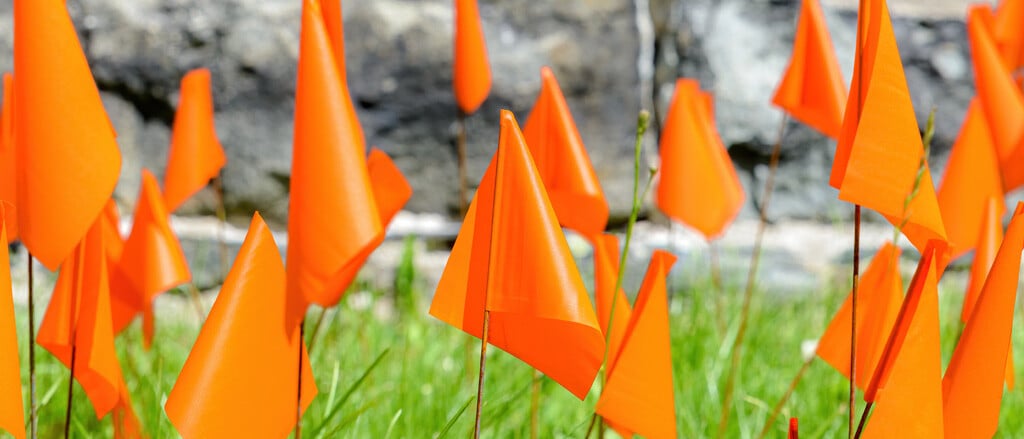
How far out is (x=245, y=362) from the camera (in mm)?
437

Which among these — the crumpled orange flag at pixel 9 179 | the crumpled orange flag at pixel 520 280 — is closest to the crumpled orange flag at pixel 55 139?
the crumpled orange flag at pixel 9 179

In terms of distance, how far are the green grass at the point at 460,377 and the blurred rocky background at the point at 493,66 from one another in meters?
0.22

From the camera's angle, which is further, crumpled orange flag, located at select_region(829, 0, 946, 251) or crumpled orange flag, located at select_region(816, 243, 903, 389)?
crumpled orange flag, located at select_region(816, 243, 903, 389)

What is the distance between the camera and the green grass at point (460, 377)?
88cm

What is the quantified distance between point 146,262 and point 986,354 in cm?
51

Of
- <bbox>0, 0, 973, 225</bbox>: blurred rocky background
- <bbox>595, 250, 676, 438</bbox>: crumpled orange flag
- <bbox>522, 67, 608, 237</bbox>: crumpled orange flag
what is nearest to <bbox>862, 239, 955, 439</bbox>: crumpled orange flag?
<bbox>595, 250, 676, 438</bbox>: crumpled orange flag

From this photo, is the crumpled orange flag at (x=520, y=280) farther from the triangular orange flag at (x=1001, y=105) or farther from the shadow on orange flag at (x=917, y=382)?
the triangular orange flag at (x=1001, y=105)

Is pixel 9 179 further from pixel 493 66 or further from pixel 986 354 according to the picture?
pixel 493 66

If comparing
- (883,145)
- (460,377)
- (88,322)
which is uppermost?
(883,145)

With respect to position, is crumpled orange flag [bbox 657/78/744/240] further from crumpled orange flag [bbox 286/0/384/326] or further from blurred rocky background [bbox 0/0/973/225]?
blurred rocky background [bbox 0/0/973/225]

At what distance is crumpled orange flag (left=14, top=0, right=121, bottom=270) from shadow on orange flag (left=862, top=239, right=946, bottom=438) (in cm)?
37

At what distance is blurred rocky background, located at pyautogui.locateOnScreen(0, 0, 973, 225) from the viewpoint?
1.47 m

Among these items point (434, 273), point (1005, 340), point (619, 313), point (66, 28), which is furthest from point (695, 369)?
point (66, 28)

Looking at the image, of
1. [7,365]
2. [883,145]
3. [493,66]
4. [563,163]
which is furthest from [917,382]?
[493,66]
